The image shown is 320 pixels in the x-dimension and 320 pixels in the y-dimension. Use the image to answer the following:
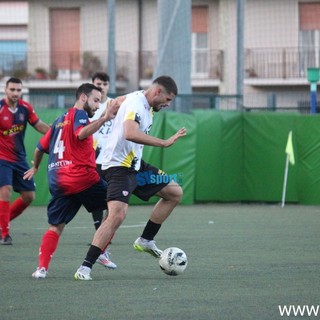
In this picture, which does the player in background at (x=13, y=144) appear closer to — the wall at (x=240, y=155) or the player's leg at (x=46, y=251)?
the player's leg at (x=46, y=251)

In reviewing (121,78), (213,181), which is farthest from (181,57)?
(121,78)

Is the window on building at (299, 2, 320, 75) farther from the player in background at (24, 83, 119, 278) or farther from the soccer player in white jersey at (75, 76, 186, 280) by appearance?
the player in background at (24, 83, 119, 278)

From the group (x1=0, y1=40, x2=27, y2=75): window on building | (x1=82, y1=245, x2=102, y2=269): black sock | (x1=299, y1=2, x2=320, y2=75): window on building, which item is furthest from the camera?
(x1=0, y1=40, x2=27, y2=75): window on building

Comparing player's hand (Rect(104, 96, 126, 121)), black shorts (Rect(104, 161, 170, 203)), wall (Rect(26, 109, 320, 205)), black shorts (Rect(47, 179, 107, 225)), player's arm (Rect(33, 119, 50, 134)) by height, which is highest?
player's hand (Rect(104, 96, 126, 121))

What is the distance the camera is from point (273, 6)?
132 ft

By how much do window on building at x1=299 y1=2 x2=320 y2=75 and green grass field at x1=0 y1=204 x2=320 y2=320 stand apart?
2368 cm

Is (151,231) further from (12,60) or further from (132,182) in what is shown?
(12,60)

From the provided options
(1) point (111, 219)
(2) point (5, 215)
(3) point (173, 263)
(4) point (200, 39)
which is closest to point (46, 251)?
(1) point (111, 219)

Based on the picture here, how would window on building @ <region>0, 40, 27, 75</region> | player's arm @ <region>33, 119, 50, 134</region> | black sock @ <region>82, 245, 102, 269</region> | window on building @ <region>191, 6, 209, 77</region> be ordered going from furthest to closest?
window on building @ <region>0, 40, 27, 75</region>
window on building @ <region>191, 6, 209, 77</region>
player's arm @ <region>33, 119, 50, 134</region>
black sock @ <region>82, 245, 102, 269</region>

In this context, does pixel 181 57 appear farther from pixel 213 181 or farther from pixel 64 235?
pixel 64 235

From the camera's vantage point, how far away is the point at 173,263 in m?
10.1

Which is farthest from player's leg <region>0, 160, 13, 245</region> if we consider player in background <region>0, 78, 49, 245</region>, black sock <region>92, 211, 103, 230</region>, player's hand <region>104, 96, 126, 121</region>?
player's hand <region>104, 96, 126, 121</region>

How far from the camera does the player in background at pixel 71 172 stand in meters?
10.2

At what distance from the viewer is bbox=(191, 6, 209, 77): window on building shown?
1623 inches
